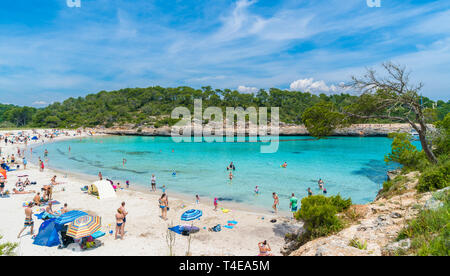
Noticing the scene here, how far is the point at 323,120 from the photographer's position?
12297 millimetres

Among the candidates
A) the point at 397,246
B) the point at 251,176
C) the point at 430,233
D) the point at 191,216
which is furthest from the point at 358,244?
the point at 251,176

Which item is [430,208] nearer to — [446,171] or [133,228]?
[446,171]

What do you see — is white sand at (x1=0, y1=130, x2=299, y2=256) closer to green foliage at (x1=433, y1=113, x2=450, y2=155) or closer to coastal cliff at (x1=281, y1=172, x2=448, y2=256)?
coastal cliff at (x1=281, y1=172, x2=448, y2=256)

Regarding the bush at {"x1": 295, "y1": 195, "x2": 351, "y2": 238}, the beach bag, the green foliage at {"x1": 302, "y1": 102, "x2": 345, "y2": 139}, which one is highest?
the green foliage at {"x1": 302, "y1": 102, "x2": 345, "y2": 139}

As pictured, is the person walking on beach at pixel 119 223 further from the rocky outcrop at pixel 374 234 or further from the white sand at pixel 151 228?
the rocky outcrop at pixel 374 234

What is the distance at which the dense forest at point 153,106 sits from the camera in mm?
85500

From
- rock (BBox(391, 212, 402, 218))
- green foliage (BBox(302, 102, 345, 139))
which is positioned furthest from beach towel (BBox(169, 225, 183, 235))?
green foliage (BBox(302, 102, 345, 139))

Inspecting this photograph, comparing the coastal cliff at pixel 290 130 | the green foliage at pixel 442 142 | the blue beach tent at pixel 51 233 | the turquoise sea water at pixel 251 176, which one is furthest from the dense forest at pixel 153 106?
the blue beach tent at pixel 51 233

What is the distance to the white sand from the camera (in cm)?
827

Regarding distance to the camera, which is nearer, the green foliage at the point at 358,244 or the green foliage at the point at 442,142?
the green foliage at the point at 358,244

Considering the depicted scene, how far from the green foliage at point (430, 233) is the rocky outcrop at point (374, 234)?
24 cm

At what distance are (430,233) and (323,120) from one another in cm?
860

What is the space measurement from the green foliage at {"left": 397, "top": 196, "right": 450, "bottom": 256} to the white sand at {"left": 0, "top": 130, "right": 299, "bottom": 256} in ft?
15.3
